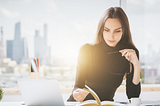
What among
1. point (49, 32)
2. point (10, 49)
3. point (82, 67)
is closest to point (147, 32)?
point (82, 67)

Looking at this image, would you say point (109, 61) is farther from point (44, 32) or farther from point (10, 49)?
point (10, 49)

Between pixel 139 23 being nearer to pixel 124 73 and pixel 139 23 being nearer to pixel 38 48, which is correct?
pixel 124 73

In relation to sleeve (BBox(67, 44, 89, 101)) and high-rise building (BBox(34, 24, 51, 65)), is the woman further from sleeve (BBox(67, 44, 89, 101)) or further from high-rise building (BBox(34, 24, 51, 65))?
high-rise building (BBox(34, 24, 51, 65))

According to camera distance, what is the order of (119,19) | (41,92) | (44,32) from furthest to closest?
(44,32) < (119,19) < (41,92)

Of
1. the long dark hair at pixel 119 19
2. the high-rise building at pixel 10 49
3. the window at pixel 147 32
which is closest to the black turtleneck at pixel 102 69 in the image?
the long dark hair at pixel 119 19

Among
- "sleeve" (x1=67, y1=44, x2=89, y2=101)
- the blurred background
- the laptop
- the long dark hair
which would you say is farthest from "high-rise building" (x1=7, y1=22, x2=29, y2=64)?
the laptop

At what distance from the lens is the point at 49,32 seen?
2586 millimetres

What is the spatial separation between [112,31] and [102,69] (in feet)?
1.38

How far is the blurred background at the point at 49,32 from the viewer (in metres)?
2.56

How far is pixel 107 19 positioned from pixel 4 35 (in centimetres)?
161

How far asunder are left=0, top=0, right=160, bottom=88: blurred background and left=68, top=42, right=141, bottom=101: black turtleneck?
0.73 metres

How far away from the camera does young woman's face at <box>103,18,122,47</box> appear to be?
1745 millimetres

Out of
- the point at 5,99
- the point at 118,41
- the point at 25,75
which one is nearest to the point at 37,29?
the point at 25,75

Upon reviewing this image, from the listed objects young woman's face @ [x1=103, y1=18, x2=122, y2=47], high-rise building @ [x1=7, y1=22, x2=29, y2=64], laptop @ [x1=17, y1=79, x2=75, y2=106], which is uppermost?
young woman's face @ [x1=103, y1=18, x2=122, y2=47]
